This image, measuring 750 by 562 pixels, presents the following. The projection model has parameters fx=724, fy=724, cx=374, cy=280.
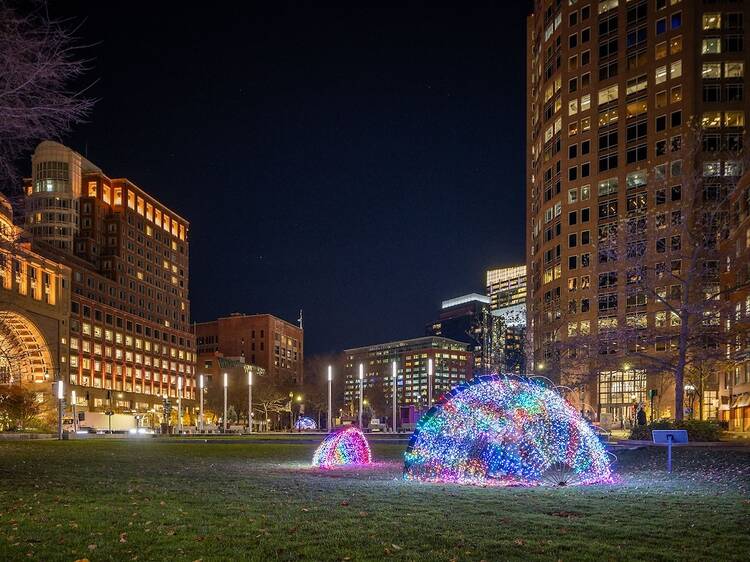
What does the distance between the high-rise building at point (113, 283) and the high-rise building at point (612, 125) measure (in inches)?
2836

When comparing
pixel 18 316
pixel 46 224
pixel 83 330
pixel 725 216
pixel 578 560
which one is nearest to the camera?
pixel 578 560

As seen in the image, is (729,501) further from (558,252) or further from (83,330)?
A: (83,330)

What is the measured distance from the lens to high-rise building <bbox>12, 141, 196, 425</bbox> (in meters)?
138

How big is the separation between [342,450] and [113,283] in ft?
458

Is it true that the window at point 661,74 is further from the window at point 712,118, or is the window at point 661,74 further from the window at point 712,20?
the window at point 712,118

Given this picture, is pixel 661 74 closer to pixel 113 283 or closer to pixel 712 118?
pixel 712 118

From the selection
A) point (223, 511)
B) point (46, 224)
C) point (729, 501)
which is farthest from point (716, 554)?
point (46, 224)

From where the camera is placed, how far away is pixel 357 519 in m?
11.2

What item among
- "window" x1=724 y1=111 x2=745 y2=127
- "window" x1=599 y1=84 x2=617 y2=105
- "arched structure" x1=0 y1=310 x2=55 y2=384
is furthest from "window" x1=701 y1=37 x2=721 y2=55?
"arched structure" x1=0 y1=310 x2=55 y2=384

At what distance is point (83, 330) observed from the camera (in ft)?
448

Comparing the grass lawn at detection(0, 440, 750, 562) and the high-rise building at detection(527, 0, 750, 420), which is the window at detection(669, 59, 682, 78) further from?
the grass lawn at detection(0, 440, 750, 562)

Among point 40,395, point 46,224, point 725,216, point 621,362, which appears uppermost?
point 46,224

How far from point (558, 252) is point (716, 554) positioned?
3934 inches

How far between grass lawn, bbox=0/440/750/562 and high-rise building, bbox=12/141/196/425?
112 metres
